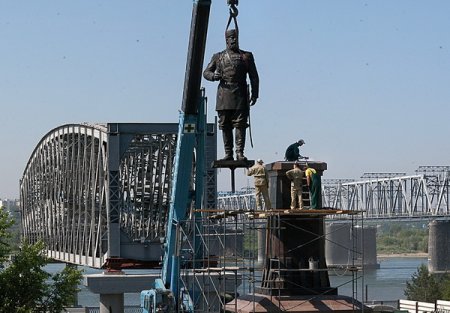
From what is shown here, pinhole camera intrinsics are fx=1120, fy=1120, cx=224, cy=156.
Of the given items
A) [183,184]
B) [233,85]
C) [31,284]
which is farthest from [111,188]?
[233,85]

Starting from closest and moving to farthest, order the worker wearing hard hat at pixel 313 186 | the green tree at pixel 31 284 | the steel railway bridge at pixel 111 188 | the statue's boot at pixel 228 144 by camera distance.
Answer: the worker wearing hard hat at pixel 313 186, the statue's boot at pixel 228 144, the green tree at pixel 31 284, the steel railway bridge at pixel 111 188

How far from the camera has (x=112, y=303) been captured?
5503 cm

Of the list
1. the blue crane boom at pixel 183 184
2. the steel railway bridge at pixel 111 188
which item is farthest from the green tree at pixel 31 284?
the steel railway bridge at pixel 111 188

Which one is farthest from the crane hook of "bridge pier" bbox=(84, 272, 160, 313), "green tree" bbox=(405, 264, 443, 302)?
"green tree" bbox=(405, 264, 443, 302)

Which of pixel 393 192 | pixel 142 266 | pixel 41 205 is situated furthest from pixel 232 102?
pixel 393 192

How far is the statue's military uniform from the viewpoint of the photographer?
67.6 ft

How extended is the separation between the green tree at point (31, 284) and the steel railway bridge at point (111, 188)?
51.9 feet

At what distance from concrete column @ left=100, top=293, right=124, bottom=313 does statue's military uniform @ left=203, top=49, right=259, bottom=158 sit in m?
34.9

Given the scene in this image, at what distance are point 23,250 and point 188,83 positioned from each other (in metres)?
10.2

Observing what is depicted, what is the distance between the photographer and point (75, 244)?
79.8m

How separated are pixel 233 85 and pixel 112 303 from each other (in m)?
35.9

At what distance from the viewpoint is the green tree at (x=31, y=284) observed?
33.8 metres

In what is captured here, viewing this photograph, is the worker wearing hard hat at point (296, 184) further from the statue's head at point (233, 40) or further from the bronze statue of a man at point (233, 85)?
the statue's head at point (233, 40)

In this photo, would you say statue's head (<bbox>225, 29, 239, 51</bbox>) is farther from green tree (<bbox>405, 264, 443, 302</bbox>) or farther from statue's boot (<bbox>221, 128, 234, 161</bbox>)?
green tree (<bbox>405, 264, 443, 302</bbox>)
